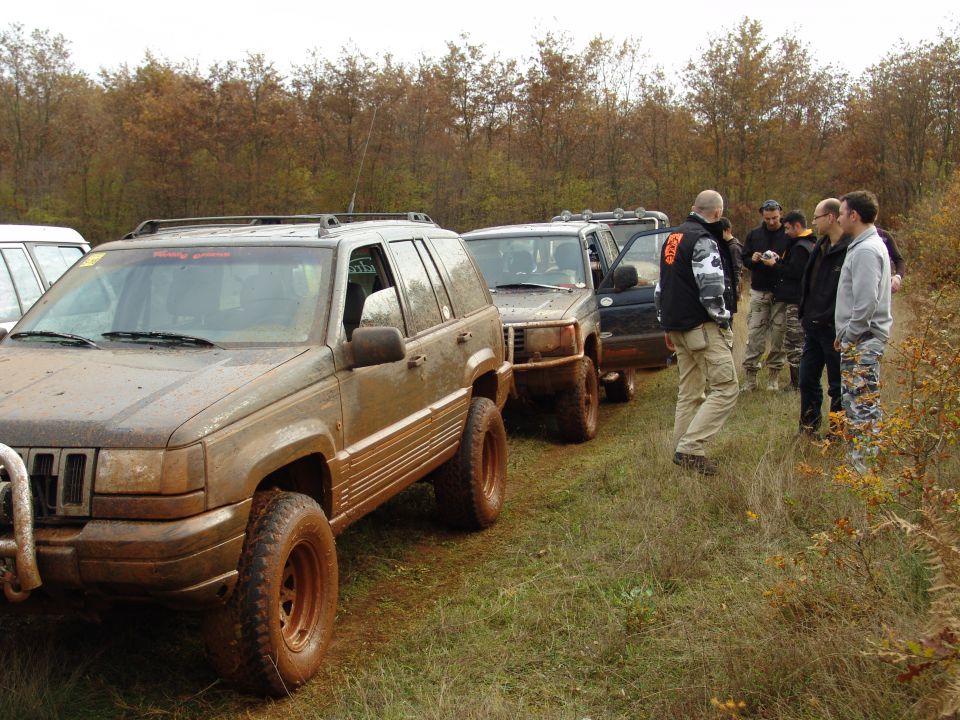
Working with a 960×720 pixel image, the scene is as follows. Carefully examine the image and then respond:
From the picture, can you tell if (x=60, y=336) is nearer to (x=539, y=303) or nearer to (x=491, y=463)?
(x=491, y=463)

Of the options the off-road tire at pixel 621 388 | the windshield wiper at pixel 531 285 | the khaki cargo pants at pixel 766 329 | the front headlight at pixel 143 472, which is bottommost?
the off-road tire at pixel 621 388

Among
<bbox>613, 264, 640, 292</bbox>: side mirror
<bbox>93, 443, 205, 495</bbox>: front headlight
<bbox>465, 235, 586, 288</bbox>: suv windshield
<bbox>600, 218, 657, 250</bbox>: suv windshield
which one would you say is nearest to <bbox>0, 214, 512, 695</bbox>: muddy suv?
<bbox>93, 443, 205, 495</bbox>: front headlight

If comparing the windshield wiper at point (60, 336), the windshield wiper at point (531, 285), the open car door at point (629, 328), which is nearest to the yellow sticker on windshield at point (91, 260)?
the windshield wiper at point (60, 336)

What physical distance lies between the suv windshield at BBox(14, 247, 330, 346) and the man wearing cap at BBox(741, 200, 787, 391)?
6.18m

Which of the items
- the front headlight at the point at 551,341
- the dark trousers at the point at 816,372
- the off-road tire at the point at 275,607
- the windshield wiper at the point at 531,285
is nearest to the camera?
the off-road tire at the point at 275,607

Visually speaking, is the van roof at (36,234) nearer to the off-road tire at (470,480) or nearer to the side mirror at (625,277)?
the off-road tire at (470,480)

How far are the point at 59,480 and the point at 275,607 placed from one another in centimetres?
90

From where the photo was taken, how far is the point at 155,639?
4137mm

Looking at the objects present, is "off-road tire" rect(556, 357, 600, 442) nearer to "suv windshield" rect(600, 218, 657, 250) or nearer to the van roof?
the van roof

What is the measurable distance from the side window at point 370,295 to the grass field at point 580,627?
1.44m

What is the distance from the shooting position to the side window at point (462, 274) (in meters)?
5.82

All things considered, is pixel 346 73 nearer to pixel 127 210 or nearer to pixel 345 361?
pixel 127 210

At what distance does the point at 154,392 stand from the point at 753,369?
7859 mm

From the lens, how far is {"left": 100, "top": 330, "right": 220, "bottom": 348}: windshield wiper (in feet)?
13.4
